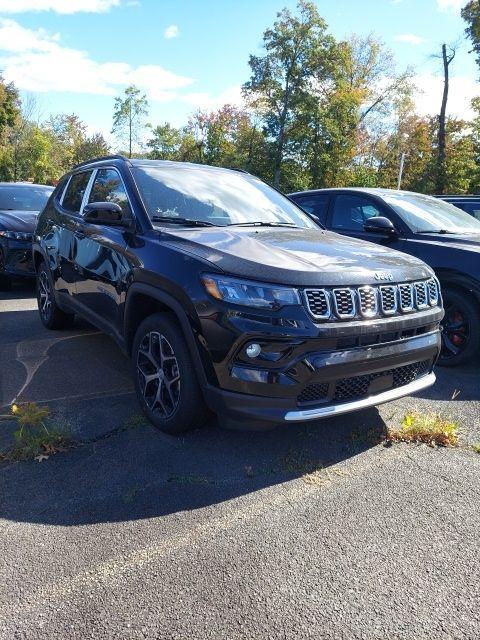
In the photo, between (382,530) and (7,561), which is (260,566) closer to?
(382,530)

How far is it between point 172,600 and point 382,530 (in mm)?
1040

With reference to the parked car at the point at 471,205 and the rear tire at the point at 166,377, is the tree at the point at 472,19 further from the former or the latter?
the rear tire at the point at 166,377

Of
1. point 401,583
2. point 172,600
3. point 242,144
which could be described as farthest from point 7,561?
point 242,144

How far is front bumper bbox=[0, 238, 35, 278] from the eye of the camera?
7.57m

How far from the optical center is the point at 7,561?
2.19 m

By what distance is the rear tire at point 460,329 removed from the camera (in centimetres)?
464

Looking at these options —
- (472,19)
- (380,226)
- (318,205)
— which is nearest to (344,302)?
(380,226)

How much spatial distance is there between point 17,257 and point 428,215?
5743 millimetres

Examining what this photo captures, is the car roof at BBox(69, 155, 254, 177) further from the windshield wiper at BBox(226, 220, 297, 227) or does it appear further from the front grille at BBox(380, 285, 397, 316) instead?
the front grille at BBox(380, 285, 397, 316)

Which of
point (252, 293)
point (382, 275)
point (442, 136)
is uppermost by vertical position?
point (442, 136)

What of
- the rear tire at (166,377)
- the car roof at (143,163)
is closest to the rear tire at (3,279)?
the car roof at (143,163)

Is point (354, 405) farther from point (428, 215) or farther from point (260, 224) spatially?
point (428, 215)

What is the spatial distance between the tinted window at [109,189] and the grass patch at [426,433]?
2.42 meters

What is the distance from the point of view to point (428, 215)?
5.64 metres
